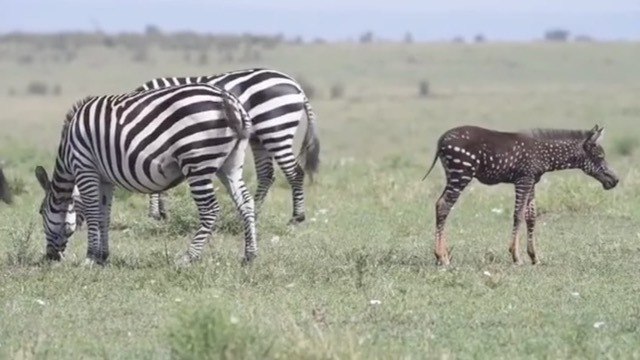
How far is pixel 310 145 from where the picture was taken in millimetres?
14977

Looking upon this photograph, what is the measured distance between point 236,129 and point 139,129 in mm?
801

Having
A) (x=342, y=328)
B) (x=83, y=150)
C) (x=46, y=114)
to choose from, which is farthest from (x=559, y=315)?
(x=46, y=114)

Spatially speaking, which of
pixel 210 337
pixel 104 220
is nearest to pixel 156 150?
pixel 104 220

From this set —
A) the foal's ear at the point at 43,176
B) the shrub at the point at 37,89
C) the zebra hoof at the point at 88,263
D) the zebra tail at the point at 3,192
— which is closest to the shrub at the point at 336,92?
the shrub at the point at 37,89

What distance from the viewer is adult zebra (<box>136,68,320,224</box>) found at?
13.9m

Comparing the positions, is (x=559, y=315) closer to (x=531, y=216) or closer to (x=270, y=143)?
(x=531, y=216)

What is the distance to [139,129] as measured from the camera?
10.9 metres

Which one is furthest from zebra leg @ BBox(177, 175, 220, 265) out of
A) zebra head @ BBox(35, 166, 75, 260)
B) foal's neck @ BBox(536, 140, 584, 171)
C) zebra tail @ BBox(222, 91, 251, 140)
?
foal's neck @ BBox(536, 140, 584, 171)

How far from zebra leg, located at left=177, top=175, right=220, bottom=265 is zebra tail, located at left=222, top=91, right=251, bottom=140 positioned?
450 mm

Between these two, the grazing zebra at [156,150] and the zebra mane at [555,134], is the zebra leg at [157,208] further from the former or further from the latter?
the zebra mane at [555,134]

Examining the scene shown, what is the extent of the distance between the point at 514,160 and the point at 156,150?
296 cm

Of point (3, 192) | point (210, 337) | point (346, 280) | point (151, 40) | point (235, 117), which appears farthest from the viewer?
point (151, 40)

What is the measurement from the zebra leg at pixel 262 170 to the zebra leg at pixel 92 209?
10.8 feet

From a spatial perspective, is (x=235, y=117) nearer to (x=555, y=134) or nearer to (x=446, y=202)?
(x=446, y=202)
